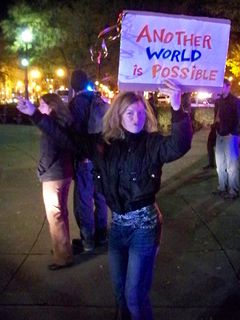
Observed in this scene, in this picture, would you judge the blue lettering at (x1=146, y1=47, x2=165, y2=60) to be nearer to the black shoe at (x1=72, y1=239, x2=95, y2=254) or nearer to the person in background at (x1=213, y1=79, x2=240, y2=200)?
the black shoe at (x1=72, y1=239, x2=95, y2=254)

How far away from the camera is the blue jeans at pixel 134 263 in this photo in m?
3.41

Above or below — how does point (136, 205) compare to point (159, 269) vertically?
above

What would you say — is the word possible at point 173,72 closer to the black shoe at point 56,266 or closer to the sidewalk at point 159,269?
the sidewalk at point 159,269

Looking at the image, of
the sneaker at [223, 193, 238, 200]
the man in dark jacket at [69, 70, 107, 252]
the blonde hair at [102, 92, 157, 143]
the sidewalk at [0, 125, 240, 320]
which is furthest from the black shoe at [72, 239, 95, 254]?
the sneaker at [223, 193, 238, 200]

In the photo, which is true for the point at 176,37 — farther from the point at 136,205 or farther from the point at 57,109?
the point at 57,109

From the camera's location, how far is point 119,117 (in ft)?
11.6

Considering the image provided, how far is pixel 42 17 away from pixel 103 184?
30.5 m

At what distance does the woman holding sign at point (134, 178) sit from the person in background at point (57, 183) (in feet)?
→ 4.94

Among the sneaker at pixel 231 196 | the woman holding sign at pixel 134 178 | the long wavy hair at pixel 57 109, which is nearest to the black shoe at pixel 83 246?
the long wavy hair at pixel 57 109

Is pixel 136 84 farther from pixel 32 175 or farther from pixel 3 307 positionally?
pixel 32 175

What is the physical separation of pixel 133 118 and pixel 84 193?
237 centimetres

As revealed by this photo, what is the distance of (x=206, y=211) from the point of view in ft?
24.3

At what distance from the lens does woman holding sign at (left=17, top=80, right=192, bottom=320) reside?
3.40 metres

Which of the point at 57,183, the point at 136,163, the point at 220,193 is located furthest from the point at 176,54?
the point at 220,193
